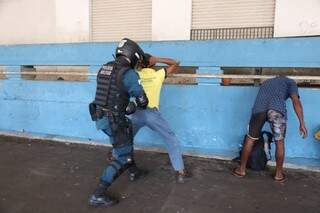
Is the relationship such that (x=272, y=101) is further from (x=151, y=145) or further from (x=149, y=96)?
(x=151, y=145)

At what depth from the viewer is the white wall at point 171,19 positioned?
7535 mm

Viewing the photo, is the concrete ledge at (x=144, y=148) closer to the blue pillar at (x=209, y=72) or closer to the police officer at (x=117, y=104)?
the blue pillar at (x=209, y=72)

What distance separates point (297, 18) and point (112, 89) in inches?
164

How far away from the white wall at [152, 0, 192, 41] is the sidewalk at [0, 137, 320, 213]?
9.39 ft

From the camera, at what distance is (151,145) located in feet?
21.0

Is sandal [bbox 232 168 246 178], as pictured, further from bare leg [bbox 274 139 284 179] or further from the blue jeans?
the blue jeans

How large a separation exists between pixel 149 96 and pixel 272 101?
159cm

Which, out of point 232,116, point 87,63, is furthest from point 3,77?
point 232,116

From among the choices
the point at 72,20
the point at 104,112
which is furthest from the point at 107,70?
the point at 72,20

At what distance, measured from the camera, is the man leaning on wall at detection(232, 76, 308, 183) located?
468 cm

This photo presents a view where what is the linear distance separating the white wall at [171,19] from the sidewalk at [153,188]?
9.39ft

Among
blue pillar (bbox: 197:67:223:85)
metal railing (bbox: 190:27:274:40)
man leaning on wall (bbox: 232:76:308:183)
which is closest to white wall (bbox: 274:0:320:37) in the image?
metal railing (bbox: 190:27:274:40)

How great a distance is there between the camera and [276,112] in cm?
472

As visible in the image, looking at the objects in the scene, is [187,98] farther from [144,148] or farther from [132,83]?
[132,83]
